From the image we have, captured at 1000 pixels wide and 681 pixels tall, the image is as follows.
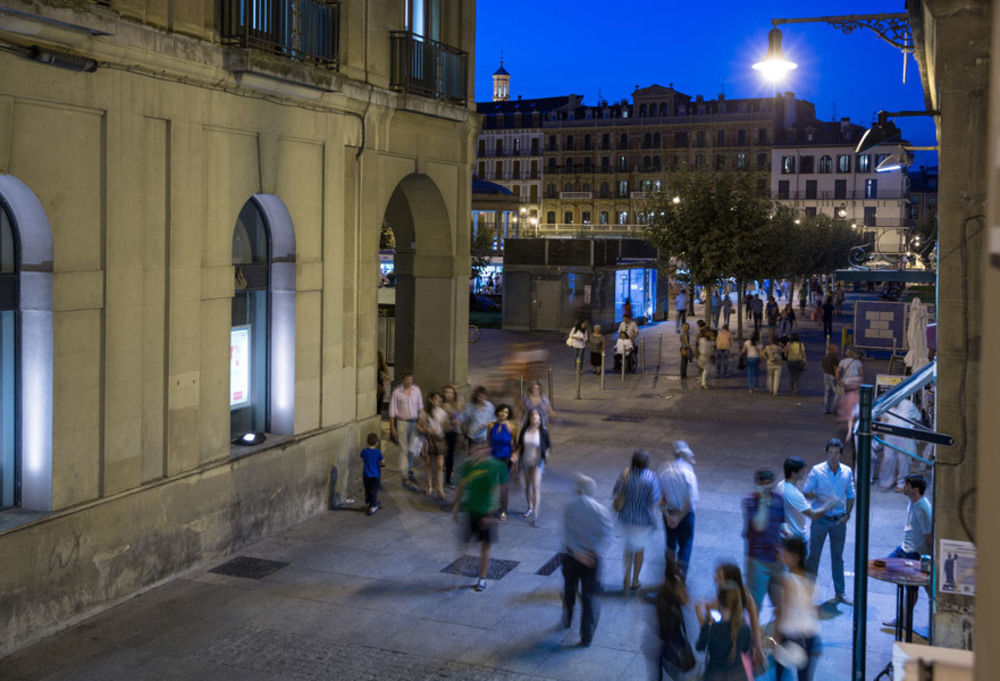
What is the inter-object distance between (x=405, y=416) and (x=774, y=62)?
756 centimetres

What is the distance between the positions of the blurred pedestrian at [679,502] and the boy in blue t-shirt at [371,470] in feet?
15.1

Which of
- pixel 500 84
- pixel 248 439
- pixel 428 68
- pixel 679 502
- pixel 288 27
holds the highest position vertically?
pixel 500 84

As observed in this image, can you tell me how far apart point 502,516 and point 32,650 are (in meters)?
6.53

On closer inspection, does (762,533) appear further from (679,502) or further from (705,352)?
(705,352)

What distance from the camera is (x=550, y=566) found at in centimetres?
1287

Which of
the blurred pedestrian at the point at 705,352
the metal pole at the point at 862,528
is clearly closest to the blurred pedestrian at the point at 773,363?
the blurred pedestrian at the point at 705,352

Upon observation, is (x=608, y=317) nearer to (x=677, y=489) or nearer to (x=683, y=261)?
(x=683, y=261)

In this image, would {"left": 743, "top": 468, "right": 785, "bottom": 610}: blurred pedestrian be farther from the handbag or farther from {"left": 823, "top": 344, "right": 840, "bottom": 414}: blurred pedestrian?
{"left": 823, "top": 344, "right": 840, "bottom": 414}: blurred pedestrian

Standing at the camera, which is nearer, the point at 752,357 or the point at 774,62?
the point at 774,62

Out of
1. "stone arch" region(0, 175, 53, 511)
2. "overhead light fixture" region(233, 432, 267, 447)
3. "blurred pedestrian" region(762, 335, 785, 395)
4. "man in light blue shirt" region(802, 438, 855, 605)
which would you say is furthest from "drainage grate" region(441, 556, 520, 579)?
"blurred pedestrian" region(762, 335, 785, 395)

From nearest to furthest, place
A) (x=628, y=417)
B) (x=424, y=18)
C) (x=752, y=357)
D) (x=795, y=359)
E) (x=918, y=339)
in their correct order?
1. (x=424, y=18)
2. (x=918, y=339)
3. (x=628, y=417)
4. (x=795, y=359)
5. (x=752, y=357)

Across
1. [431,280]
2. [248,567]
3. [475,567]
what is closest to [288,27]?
[431,280]

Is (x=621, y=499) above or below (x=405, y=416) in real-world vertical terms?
below

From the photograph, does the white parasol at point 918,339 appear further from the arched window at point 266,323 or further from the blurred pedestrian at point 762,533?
the arched window at point 266,323
